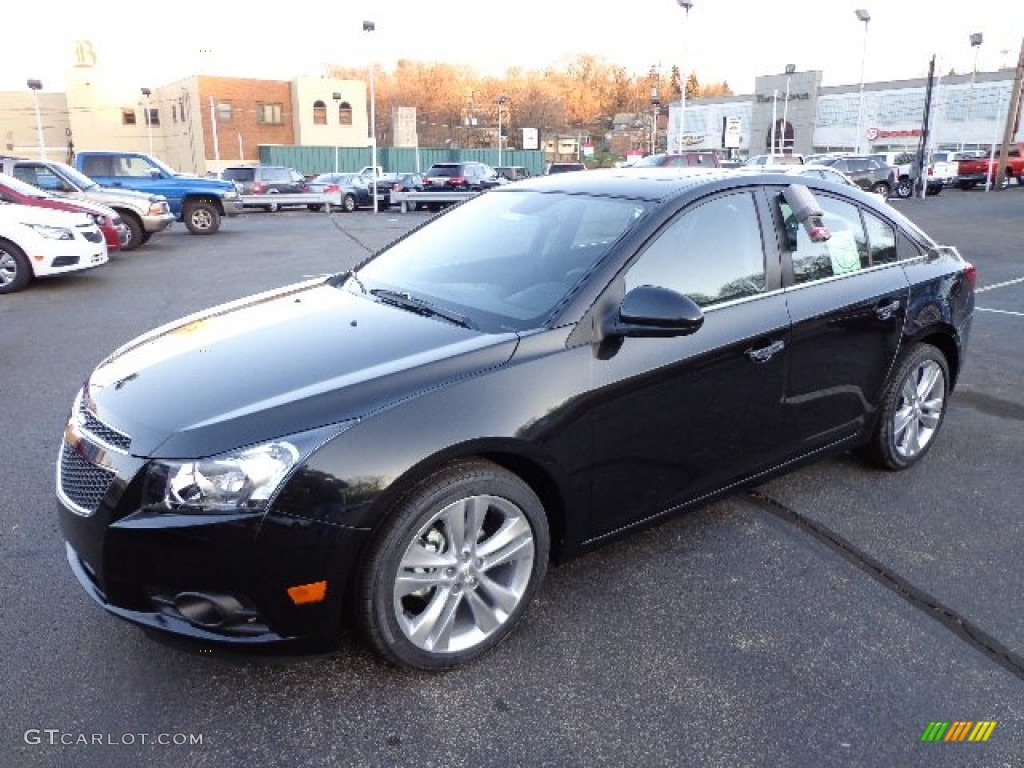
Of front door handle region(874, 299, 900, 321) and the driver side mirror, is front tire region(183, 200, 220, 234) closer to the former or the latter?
front door handle region(874, 299, 900, 321)

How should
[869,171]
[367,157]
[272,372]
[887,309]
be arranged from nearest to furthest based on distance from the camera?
[272,372] < [887,309] < [869,171] < [367,157]

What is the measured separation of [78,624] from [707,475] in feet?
8.20

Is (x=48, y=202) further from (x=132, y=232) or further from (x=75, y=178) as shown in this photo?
(x=75, y=178)

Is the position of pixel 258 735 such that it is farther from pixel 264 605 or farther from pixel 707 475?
pixel 707 475

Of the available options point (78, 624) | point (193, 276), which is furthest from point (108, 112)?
point (78, 624)

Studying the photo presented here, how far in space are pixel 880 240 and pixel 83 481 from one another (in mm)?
3821

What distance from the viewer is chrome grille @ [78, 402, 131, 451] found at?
2.56 metres

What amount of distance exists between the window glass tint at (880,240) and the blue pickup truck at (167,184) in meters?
18.0

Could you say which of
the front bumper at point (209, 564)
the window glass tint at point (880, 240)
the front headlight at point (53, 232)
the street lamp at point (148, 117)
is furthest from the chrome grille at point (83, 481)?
the street lamp at point (148, 117)

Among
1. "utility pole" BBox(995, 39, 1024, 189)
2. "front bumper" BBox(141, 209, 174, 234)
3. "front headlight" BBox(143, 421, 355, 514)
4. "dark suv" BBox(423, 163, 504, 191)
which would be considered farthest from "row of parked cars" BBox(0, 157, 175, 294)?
"utility pole" BBox(995, 39, 1024, 189)

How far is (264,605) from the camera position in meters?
2.43

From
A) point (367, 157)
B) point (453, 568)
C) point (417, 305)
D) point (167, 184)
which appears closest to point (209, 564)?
point (453, 568)

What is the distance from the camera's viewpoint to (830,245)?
12.9 ft

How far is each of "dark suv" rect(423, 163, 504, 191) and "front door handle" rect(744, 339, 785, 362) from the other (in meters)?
26.0
